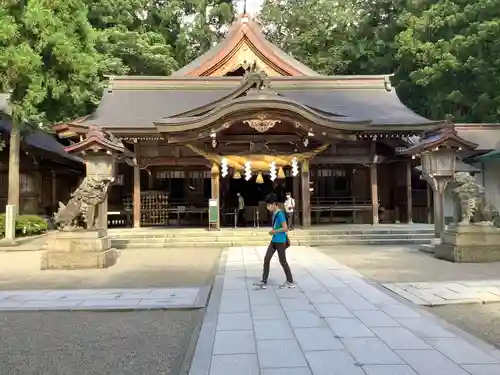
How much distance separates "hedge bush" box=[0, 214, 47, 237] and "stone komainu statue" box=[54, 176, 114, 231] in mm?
6643

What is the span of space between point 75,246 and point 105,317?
4.42 meters

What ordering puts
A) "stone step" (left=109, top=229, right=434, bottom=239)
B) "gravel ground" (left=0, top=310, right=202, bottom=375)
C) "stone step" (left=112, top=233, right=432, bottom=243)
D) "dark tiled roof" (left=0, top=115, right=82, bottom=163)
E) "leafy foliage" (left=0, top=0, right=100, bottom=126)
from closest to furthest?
1. "gravel ground" (left=0, top=310, right=202, bottom=375)
2. "stone step" (left=112, top=233, right=432, bottom=243)
3. "stone step" (left=109, top=229, right=434, bottom=239)
4. "leafy foliage" (left=0, top=0, right=100, bottom=126)
5. "dark tiled roof" (left=0, top=115, right=82, bottom=163)

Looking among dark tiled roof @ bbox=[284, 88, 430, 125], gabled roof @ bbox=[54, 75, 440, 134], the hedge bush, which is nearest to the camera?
the hedge bush

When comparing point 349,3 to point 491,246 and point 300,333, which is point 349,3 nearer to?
point 491,246

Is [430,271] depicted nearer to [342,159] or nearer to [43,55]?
[342,159]

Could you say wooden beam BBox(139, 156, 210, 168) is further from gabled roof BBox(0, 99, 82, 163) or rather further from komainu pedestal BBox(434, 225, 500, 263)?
komainu pedestal BBox(434, 225, 500, 263)

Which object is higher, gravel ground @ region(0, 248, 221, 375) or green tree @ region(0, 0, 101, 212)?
green tree @ region(0, 0, 101, 212)

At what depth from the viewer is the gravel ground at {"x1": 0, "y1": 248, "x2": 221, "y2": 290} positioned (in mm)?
8141

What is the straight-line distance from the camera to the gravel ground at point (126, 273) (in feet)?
26.7

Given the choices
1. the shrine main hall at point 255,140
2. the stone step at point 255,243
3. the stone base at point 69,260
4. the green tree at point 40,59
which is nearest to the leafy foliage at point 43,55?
the green tree at point 40,59

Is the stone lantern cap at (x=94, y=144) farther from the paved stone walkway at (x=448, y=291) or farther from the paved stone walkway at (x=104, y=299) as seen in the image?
the paved stone walkway at (x=448, y=291)

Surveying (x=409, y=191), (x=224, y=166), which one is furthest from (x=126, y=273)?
(x=409, y=191)

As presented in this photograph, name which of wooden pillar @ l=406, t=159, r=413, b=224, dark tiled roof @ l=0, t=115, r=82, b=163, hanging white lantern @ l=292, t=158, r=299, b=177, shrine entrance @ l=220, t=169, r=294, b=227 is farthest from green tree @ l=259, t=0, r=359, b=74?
dark tiled roof @ l=0, t=115, r=82, b=163

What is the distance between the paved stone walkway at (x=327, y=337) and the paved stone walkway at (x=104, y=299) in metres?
0.43
